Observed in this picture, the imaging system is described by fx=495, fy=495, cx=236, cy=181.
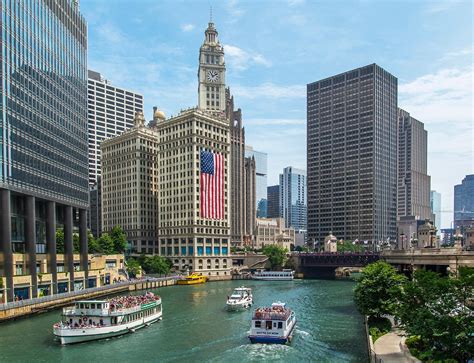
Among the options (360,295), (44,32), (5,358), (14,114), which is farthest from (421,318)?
(44,32)

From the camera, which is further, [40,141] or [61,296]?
[40,141]

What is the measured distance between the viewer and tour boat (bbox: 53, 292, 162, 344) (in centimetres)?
7100

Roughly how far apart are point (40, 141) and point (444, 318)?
99.8 meters

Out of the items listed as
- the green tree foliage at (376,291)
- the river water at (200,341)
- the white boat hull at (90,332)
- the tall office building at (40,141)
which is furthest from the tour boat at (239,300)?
the tall office building at (40,141)

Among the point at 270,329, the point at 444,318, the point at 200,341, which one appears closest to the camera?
the point at 444,318

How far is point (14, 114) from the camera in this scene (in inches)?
4085

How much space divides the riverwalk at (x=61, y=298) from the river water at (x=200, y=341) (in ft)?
6.81

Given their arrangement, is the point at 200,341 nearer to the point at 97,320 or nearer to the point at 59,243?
the point at 97,320

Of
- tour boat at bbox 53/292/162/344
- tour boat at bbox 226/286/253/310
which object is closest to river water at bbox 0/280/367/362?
tour boat at bbox 53/292/162/344

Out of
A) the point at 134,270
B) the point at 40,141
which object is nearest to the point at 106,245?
the point at 134,270

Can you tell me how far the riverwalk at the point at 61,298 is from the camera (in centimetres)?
8912

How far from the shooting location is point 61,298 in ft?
352

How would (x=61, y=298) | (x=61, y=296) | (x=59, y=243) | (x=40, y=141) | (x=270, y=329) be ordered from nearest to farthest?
(x=270, y=329) → (x=61, y=298) → (x=61, y=296) → (x=40, y=141) → (x=59, y=243)

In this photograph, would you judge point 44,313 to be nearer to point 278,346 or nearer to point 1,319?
point 1,319
